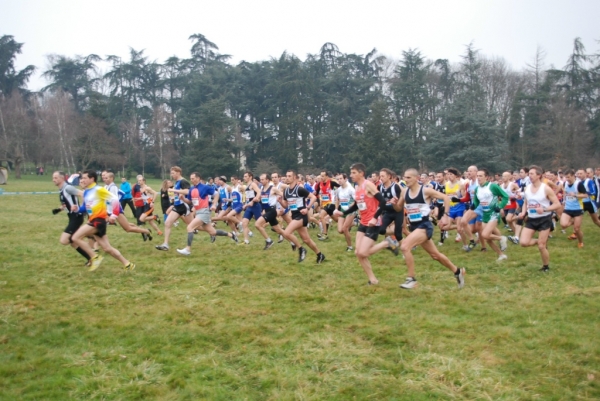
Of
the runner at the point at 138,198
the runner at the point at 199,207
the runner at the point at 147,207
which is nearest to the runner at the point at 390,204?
the runner at the point at 199,207

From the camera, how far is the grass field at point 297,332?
177 inches

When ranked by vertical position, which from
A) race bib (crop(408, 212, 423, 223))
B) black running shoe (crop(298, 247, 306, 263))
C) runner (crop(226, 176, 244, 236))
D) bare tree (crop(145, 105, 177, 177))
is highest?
bare tree (crop(145, 105, 177, 177))

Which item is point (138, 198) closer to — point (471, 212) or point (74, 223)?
point (74, 223)

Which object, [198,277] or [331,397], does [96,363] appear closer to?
[331,397]

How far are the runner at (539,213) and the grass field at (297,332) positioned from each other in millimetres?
569

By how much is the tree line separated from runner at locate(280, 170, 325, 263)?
30135mm

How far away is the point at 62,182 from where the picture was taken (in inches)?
388

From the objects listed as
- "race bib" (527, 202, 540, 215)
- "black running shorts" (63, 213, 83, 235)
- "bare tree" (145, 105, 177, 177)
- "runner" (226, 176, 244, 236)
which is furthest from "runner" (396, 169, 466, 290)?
"bare tree" (145, 105, 177, 177)

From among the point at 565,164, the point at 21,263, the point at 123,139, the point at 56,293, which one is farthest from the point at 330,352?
the point at 123,139

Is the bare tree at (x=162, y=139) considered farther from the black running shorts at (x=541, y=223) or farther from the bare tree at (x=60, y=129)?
the black running shorts at (x=541, y=223)

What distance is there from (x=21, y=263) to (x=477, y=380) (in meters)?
9.71

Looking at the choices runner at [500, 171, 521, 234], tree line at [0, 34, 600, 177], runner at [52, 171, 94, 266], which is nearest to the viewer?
runner at [52, 171, 94, 266]

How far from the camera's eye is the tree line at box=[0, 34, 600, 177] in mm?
40812

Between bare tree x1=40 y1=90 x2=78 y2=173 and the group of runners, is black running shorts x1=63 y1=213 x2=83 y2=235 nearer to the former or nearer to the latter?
the group of runners
